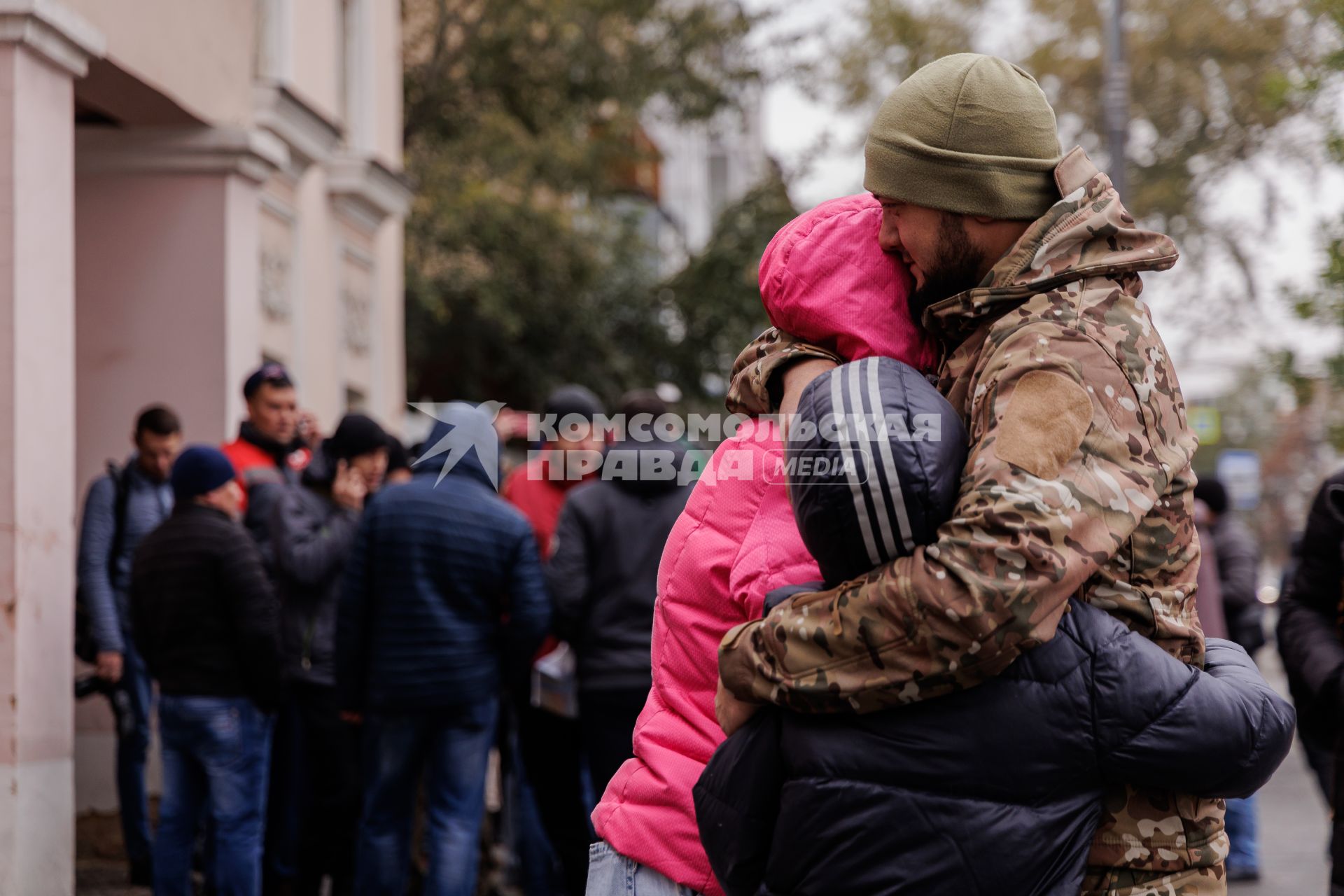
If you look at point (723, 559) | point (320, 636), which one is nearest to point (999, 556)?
point (723, 559)

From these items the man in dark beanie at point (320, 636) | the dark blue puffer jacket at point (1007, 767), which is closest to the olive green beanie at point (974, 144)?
the dark blue puffer jacket at point (1007, 767)

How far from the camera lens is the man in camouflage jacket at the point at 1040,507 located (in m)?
1.93

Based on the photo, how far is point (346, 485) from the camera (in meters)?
6.64

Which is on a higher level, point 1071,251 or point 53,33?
point 53,33

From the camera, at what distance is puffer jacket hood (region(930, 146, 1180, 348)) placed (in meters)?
2.14

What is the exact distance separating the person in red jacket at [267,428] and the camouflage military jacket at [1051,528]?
5.42 m

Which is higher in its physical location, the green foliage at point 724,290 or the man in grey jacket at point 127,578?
the green foliage at point 724,290

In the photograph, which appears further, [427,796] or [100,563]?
[100,563]

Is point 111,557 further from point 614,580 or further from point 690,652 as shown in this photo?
point 690,652

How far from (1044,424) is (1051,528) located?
141mm

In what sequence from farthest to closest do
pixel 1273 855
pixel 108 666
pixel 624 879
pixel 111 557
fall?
pixel 1273 855 → pixel 111 557 → pixel 108 666 → pixel 624 879

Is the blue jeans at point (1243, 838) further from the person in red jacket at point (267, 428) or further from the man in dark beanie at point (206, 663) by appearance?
the person in red jacket at point (267, 428)

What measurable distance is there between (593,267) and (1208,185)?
429 inches

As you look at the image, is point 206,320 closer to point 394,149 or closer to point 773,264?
point 394,149
